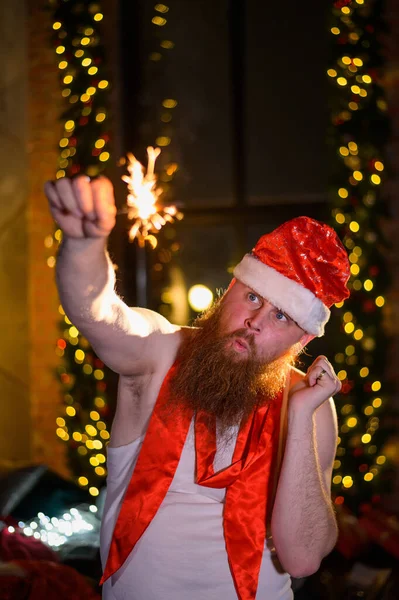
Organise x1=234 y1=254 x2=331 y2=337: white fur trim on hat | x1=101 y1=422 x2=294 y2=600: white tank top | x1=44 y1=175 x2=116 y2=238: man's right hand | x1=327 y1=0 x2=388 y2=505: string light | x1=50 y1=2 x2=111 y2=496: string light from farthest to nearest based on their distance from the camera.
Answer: x1=50 y1=2 x2=111 y2=496: string light, x1=327 y1=0 x2=388 y2=505: string light, x1=234 y1=254 x2=331 y2=337: white fur trim on hat, x1=101 y1=422 x2=294 y2=600: white tank top, x1=44 y1=175 x2=116 y2=238: man's right hand

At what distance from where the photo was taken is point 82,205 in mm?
1396

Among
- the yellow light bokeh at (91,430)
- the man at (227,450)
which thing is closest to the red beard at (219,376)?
the man at (227,450)

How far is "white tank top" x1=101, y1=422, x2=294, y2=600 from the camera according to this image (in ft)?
6.27

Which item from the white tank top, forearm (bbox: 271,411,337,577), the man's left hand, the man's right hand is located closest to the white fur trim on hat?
the man's left hand

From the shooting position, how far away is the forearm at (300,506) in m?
1.95

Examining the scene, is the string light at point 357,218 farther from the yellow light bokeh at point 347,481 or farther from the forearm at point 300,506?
the forearm at point 300,506

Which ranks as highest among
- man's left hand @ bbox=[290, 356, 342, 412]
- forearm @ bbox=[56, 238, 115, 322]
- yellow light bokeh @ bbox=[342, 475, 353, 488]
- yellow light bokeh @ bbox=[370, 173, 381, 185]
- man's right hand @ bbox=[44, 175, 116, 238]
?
man's right hand @ bbox=[44, 175, 116, 238]

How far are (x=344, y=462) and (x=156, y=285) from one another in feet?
5.35

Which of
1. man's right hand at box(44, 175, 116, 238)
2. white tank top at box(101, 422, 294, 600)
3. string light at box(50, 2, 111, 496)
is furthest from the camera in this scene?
string light at box(50, 2, 111, 496)

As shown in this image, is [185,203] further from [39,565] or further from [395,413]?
[39,565]

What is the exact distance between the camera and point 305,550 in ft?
6.41

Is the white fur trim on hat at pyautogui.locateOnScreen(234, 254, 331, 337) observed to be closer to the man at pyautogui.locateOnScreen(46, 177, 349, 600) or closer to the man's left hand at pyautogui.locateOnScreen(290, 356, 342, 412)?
the man at pyautogui.locateOnScreen(46, 177, 349, 600)

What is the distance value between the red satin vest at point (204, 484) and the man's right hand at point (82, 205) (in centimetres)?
70

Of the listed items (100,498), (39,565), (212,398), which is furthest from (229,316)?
(100,498)
